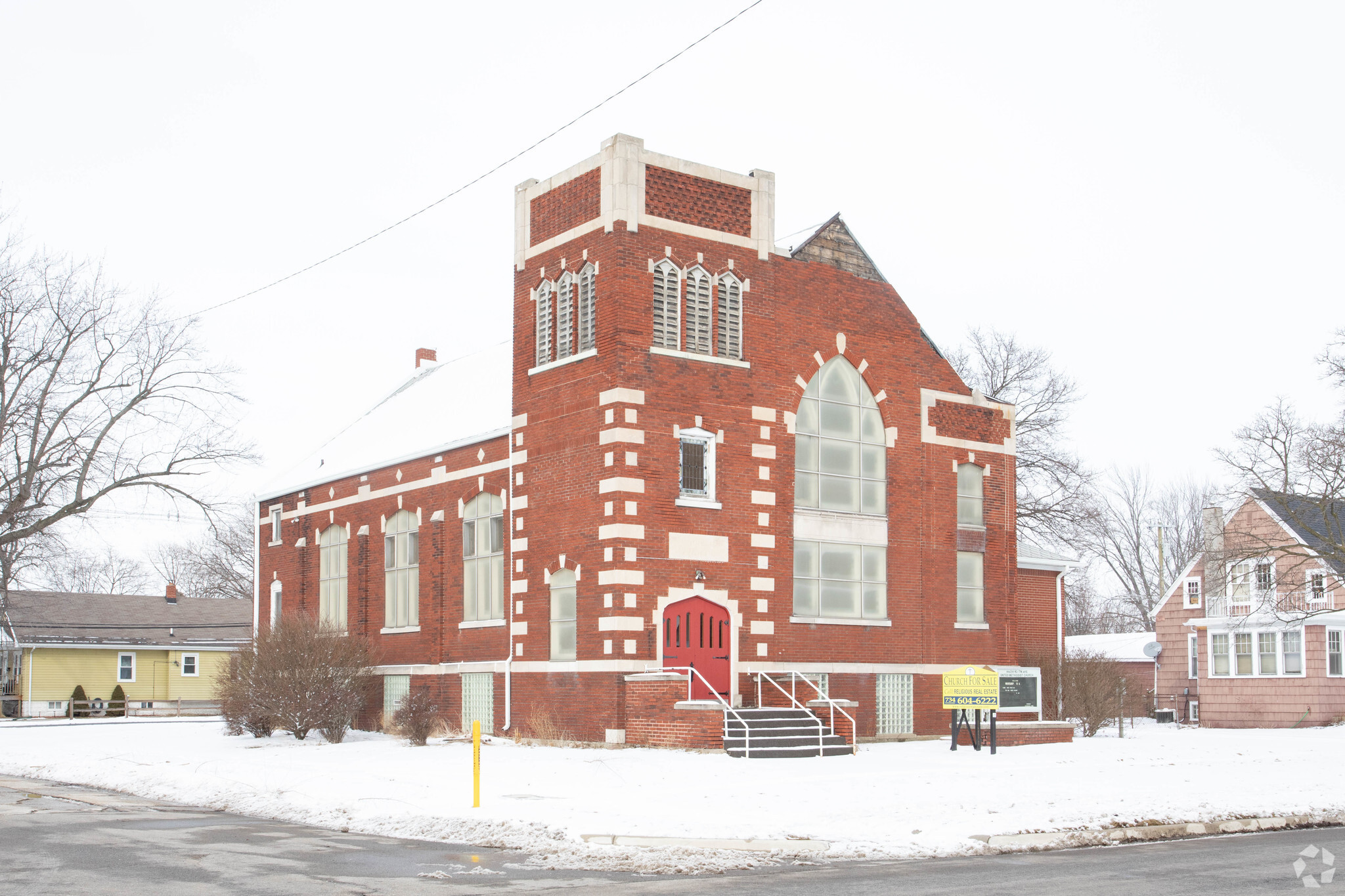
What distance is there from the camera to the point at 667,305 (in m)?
27.6

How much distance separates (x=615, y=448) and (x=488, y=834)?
12823 millimetres

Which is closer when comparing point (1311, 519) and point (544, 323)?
point (544, 323)

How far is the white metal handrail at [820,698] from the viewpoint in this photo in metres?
25.4

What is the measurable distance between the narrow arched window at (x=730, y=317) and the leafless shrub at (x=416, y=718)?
32.0ft

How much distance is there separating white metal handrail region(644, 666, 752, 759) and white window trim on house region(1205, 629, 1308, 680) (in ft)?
83.7

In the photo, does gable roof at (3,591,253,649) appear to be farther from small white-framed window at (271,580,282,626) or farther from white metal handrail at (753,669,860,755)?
white metal handrail at (753,669,860,755)

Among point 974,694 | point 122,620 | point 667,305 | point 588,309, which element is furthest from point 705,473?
point 122,620

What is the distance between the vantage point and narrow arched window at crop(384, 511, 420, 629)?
1344 inches

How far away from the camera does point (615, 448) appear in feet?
86.4

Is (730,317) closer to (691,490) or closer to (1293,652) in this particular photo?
(691,490)

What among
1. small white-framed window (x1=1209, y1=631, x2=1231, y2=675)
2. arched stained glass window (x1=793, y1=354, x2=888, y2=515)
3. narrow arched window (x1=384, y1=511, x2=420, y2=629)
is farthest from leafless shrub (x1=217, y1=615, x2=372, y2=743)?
small white-framed window (x1=1209, y1=631, x2=1231, y2=675)

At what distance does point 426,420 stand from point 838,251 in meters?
13.2

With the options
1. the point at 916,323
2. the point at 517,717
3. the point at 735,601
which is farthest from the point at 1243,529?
the point at 517,717

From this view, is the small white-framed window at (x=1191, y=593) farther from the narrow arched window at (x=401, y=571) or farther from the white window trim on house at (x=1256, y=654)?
the narrow arched window at (x=401, y=571)
